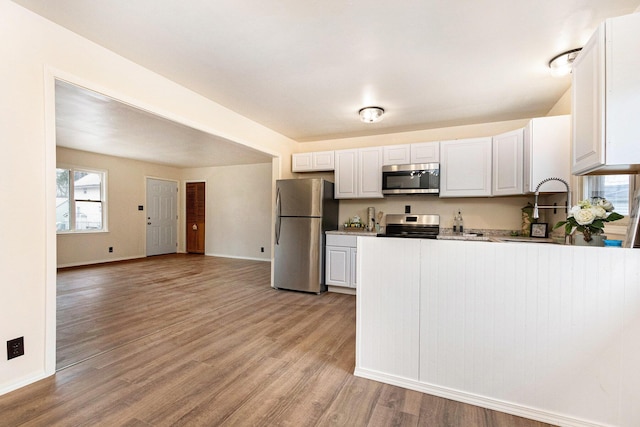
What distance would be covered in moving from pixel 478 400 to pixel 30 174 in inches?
125

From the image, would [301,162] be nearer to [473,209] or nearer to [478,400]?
[473,209]

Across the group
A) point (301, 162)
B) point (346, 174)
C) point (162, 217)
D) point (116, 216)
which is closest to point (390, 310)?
point (346, 174)

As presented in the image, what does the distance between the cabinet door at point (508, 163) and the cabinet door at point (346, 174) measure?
5.99 feet

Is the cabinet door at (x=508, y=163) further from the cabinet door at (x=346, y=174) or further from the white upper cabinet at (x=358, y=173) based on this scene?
the cabinet door at (x=346, y=174)

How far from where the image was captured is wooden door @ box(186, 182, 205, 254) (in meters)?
7.90

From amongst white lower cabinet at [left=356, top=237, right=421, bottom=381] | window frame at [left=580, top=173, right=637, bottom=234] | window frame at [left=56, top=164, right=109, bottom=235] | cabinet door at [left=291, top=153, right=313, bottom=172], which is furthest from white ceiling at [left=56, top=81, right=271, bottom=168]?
window frame at [left=580, top=173, right=637, bottom=234]

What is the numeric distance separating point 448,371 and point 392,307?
1.66 feet

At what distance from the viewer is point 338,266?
4254 millimetres

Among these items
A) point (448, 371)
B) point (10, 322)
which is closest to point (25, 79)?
point (10, 322)

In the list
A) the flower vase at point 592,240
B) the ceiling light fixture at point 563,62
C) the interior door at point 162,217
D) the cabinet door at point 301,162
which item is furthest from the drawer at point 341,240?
the interior door at point 162,217

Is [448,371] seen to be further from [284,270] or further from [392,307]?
[284,270]

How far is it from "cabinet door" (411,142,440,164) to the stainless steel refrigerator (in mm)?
1301

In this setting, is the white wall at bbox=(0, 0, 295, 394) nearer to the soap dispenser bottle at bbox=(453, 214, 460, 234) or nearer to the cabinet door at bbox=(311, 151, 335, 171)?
the cabinet door at bbox=(311, 151, 335, 171)

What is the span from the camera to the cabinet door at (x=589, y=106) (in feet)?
4.73
